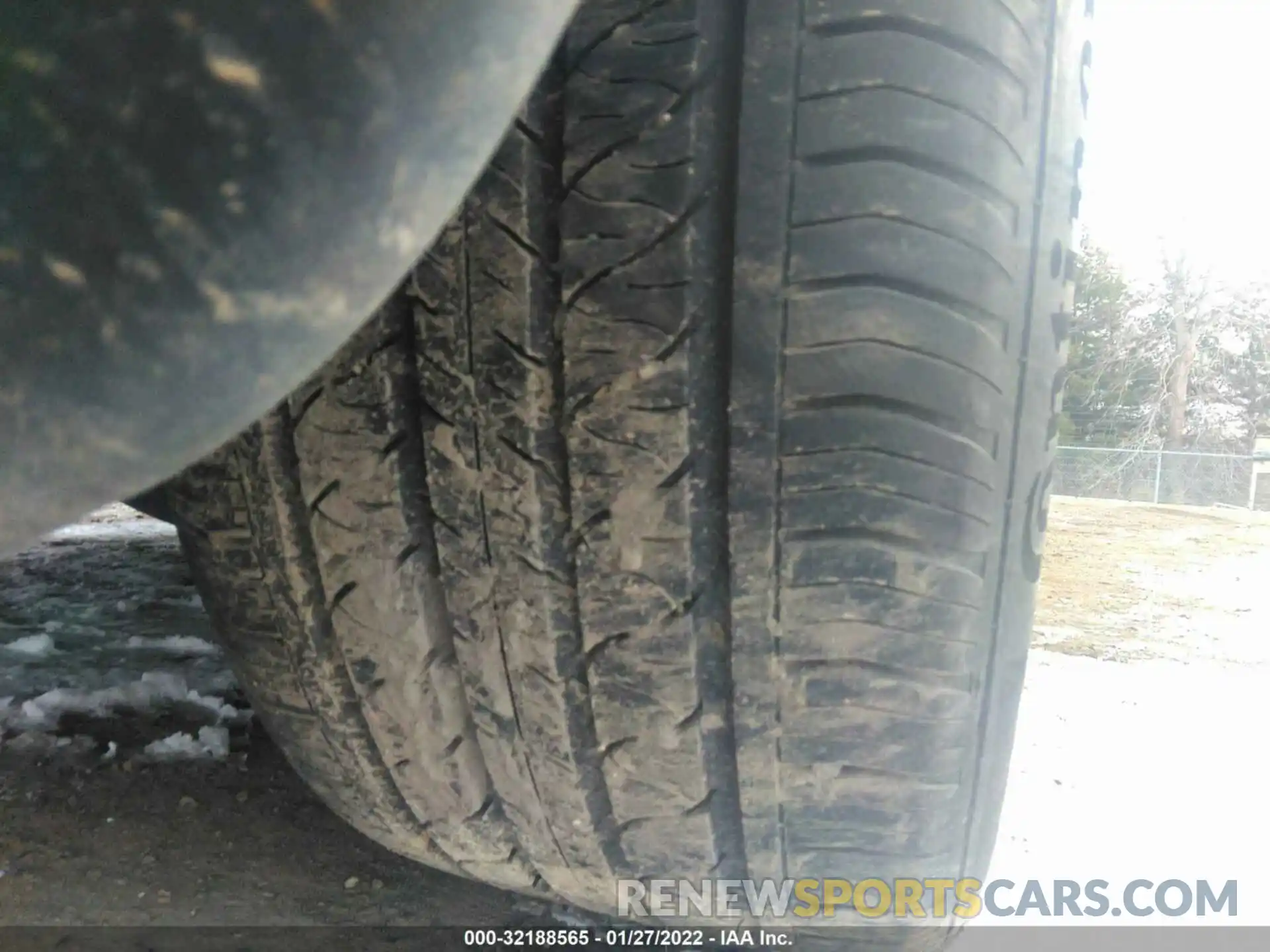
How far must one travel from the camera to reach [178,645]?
5.36 feet

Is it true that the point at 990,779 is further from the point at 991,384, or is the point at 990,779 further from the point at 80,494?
the point at 80,494

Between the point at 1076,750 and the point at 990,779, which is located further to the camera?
the point at 1076,750

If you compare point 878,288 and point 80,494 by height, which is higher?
point 878,288

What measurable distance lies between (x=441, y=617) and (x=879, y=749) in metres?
0.34

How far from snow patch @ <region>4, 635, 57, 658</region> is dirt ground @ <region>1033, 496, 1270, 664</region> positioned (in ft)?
5.27

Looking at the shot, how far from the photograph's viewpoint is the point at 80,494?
1.03 feet

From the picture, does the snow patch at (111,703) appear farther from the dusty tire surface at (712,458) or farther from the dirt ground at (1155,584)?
the dirt ground at (1155,584)

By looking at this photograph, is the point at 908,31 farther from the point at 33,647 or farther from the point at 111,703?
the point at 33,647

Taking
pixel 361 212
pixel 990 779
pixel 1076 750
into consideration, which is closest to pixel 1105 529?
pixel 1076 750

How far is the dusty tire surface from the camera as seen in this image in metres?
0.57

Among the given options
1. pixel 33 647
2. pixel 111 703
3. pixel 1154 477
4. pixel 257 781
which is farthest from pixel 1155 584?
pixel 33 647

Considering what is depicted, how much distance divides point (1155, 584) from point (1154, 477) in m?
1.81

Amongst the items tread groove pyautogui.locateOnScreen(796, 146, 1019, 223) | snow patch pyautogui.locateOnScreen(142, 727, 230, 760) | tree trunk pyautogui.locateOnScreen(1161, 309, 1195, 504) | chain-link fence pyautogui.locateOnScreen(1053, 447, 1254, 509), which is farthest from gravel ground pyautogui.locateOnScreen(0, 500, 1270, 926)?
chain-link fence pyautogui.locateOnScreen(1053, 447, 1254, 509)

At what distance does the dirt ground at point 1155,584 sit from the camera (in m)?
2.04
